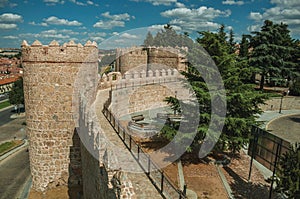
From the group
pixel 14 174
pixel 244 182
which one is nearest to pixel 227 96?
pixel 244 182

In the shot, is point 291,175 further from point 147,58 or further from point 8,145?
point 8,145

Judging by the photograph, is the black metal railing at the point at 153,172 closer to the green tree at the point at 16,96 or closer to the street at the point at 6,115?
the street at the point at 6,115

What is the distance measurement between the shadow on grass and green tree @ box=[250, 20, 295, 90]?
1775cm

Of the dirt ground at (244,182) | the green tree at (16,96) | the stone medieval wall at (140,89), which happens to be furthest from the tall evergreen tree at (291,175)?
the green tree at (16,96)

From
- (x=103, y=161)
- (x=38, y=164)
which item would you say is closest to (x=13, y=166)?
(x=38, y=164)

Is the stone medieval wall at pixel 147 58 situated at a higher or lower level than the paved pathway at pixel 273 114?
higher

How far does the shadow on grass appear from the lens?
29.9 ft

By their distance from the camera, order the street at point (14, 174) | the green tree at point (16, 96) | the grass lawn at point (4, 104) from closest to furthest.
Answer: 1. the street at point (14, 174)
2. the green tree at point (16, 96)
3. the grass lawn at point (4, 104)

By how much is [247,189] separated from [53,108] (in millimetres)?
8789

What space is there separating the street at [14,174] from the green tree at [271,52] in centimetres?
2334

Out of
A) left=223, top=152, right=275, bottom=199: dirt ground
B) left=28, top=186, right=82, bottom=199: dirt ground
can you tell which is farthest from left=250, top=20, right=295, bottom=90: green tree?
left=28, top=186, right=82, bottom=199: dirt ground

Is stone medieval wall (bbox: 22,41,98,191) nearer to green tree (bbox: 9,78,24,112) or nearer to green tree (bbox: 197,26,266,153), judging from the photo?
green tree (bbox: 197,26,266,153)

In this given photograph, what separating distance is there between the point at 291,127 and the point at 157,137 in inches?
523

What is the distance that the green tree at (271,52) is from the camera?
83.7 feet
